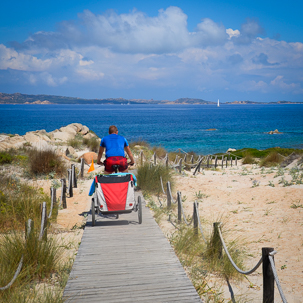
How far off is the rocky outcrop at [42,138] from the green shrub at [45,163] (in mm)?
1856

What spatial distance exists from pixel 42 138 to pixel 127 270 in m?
19.1

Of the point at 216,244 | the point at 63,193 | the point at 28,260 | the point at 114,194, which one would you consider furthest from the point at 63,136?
the point at 216,244

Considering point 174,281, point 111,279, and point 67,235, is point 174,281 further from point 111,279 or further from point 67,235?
point 67,235

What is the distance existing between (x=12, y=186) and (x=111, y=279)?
5.41m

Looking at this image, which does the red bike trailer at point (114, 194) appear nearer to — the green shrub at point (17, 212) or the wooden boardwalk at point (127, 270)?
the wooden boardwalk at point (127, 270)

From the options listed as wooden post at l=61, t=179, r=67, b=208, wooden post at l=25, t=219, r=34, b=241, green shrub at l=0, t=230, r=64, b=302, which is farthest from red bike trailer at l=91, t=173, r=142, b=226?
wooden post at l=61, t=179, r=67, b=208

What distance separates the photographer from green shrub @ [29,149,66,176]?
1141 cm

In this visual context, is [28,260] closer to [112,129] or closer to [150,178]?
[112,129]

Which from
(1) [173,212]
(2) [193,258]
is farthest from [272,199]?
(2) [193,258]

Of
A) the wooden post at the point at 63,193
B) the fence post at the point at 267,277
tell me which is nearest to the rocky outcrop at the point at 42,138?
the wooden post at the point at 63,193

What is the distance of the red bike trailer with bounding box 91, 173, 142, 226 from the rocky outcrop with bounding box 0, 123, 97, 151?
8575mm

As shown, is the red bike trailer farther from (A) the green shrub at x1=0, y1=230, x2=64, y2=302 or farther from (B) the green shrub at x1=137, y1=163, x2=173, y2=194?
(B) the green shrub at x1=137, y1=163, x2=173, y2=194

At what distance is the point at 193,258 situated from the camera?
5012mm

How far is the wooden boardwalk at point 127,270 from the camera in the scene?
140 inches
